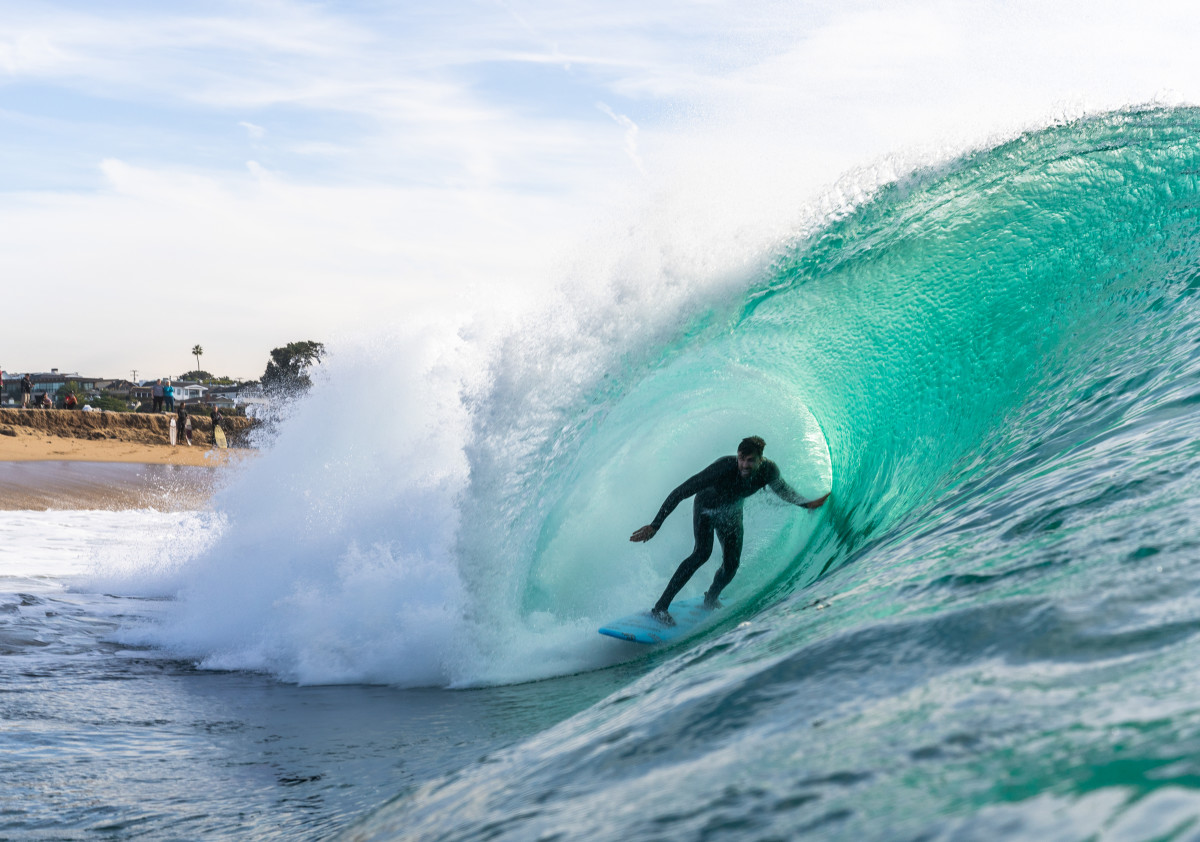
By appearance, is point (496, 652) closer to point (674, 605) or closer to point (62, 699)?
point (674, 605)

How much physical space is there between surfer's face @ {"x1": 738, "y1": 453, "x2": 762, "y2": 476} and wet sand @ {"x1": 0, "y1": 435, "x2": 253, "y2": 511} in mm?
10464

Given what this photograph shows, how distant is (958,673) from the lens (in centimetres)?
232

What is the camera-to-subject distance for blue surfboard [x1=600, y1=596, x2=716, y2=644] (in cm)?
629

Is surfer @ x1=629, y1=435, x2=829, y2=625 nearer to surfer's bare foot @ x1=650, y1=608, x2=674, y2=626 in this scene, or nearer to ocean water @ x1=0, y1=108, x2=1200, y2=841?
surfer's bare foot @ x1=650, y1=608, x2=674, y2=626

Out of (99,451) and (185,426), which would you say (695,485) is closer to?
(99,451)

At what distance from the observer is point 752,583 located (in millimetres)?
7016

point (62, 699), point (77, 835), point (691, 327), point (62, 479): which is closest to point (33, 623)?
point (62, 699)

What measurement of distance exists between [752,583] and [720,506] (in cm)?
72

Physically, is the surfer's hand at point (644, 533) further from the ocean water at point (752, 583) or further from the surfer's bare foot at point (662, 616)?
the ocean water at point (752, 583)

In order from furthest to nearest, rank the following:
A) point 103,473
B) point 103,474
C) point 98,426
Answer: point 98,426 → point 103,473 → point 103,474

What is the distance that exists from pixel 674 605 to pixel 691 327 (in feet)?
6.78

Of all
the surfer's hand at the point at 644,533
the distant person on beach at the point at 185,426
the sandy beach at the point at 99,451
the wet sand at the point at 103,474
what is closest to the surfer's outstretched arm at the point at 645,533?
the surfer's hand at the point at 644,533

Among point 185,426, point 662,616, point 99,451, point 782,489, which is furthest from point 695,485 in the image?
point 185,426

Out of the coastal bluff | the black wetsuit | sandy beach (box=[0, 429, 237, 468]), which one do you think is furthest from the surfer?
the coastal bluff
